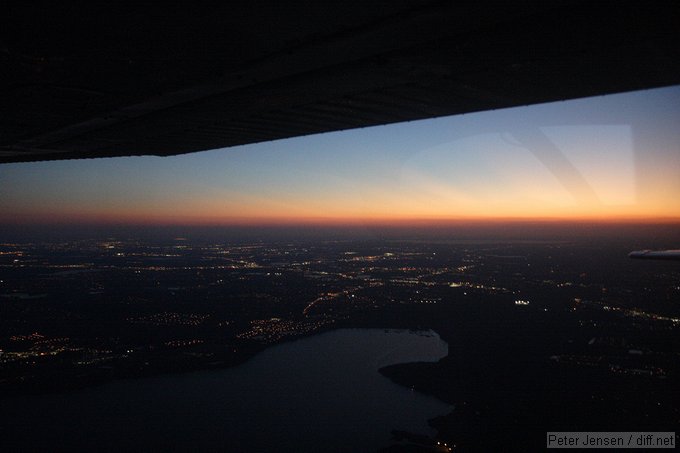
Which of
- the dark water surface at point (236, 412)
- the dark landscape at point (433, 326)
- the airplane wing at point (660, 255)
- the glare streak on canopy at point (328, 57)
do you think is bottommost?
the dark water surface at point (236, 412)

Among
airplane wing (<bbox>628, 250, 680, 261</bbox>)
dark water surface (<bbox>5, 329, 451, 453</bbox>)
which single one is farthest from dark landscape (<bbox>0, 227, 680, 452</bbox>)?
airplane wing (<bbox>628, 250, 680, 261</bbox>)

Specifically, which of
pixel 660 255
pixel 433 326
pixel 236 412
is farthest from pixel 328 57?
pixel 433 326

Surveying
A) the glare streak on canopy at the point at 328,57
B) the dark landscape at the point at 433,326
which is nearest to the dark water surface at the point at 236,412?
the dark landscape at the point at 433,326

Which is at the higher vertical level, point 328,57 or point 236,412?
point 328,57

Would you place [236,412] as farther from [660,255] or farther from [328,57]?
[328,57]

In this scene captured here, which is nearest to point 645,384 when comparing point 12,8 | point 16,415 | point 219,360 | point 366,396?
point 366,396

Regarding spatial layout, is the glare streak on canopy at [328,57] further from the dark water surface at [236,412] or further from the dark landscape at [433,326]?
the dark water surface at [236,412]

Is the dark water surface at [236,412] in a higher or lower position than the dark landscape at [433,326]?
lower

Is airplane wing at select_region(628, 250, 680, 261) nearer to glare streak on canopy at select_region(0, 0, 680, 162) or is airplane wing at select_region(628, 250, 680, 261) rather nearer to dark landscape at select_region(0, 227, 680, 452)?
glare streak on canopy at select_region(0, 0, 680, 162)
